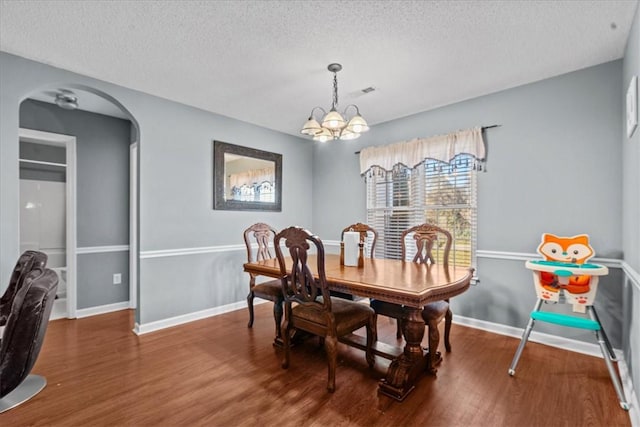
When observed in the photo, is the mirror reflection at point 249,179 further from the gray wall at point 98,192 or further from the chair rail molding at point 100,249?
the chair rail molding at point 100,249

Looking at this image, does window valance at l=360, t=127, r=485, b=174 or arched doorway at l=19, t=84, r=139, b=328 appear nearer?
window valance at l=360, t=127, r=485, b=174

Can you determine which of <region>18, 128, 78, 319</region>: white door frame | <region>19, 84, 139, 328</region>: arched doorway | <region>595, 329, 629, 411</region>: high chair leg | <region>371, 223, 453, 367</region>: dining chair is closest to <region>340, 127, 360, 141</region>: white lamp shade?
<region>371, 223, 453, 367</region>: dining chair

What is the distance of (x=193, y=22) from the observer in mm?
2078

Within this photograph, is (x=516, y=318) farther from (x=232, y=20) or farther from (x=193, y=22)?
(x=193, y=22)

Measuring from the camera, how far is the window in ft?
11.2

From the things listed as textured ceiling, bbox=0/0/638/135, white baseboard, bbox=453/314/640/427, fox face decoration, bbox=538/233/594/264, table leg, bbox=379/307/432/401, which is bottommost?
white baseboard, bbox=453/314/640/427

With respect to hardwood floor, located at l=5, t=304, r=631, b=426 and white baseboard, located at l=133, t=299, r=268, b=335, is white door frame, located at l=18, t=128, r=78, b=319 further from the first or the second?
white baseboard, located at l=133, t=299, r=268, b=335

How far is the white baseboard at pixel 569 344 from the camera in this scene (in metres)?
1.86

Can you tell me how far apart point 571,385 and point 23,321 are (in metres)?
3.46

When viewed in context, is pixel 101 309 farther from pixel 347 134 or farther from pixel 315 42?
pixel 315 42

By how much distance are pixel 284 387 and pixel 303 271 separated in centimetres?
81

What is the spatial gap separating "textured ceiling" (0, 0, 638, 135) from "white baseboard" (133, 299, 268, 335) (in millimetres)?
2450

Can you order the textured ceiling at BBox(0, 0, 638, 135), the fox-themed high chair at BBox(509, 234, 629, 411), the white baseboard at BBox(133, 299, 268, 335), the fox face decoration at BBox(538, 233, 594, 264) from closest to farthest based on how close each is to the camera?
the textured ceiling at BBox(0, 0, 638, 135), the fox-themed high chair at BBox(509, 234, 629, 411), the fox face decoration at BBox(538, 233, 594, 264), the white baseboard at BBox(133, 299, 268, 335)

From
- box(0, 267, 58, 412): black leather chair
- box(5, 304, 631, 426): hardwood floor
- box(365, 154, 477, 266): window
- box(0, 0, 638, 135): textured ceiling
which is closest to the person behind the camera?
box(0, 267, 58, 412): black leather chair
